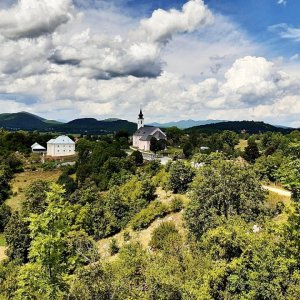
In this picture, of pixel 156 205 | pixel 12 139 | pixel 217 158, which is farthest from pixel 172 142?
pixel 217 158

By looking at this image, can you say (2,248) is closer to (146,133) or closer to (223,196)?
(223,196)

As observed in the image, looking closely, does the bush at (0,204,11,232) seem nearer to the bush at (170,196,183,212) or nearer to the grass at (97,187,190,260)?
the grass at (97,187,190,260)

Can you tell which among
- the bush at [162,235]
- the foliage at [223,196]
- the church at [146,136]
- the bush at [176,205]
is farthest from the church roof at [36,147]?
the foliage at [223,196]

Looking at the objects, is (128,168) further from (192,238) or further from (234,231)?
(234,231)

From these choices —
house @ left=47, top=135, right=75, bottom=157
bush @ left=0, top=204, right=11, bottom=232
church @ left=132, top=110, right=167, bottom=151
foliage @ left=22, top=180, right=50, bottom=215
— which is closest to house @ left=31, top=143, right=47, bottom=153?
house @ left=47, top=135, right=75, bottom=157

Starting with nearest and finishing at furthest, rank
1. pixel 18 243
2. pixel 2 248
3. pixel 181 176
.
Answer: pixel 18 243 < pixel 181 176 < pixel 2 248

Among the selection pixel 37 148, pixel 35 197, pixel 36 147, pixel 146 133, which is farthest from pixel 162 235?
pixel 36 147

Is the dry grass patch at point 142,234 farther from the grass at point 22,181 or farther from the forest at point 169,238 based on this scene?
the grass at point 22,181
